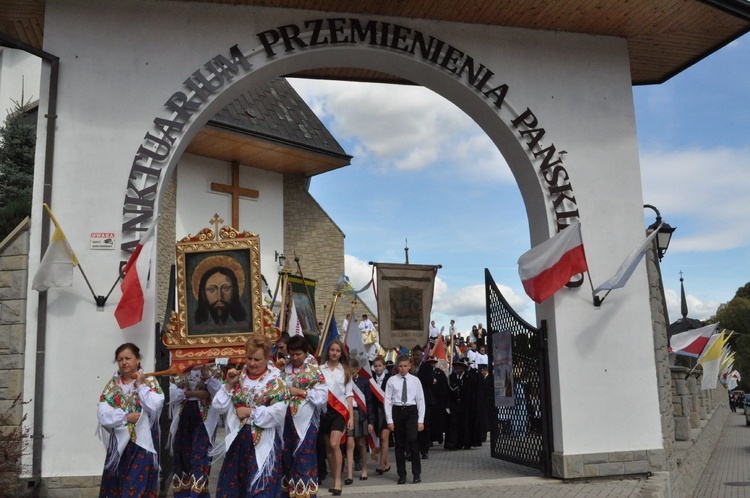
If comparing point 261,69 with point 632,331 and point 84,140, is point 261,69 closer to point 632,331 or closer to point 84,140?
point 84,140

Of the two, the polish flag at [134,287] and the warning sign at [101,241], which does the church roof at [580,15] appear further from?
the polish flag at [134,287]

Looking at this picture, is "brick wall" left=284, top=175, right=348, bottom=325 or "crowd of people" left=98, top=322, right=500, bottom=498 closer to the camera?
"crowd of people" left=98, top=322, right=500, bottom=498

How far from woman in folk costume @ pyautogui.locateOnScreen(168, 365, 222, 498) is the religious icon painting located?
1.85 feet

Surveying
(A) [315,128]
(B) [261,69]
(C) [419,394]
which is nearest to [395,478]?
(C) [419,394]

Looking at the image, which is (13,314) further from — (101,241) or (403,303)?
→ (403,303)

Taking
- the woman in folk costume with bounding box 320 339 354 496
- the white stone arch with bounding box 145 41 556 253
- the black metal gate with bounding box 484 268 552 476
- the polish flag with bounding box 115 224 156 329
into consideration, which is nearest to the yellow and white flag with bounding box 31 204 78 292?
the polish flag with bounding box 115 224 156 329

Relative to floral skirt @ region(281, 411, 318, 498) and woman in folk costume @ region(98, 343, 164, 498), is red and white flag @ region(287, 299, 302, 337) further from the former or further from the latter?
woman in folk costume @ region(98, 343, 164, 498)

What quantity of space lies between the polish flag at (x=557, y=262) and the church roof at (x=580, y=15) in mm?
2843

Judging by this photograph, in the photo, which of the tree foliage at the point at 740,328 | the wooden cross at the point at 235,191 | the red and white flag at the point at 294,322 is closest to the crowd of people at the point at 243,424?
the red and white flag at the point at 294,322

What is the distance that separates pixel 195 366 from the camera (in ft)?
24.8

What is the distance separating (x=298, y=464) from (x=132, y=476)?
5.12 feet

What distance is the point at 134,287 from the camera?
8.18 meters

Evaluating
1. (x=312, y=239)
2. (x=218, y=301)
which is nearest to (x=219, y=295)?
(x=218, y=301)

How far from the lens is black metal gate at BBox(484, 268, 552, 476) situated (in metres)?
Answer: 9.95
